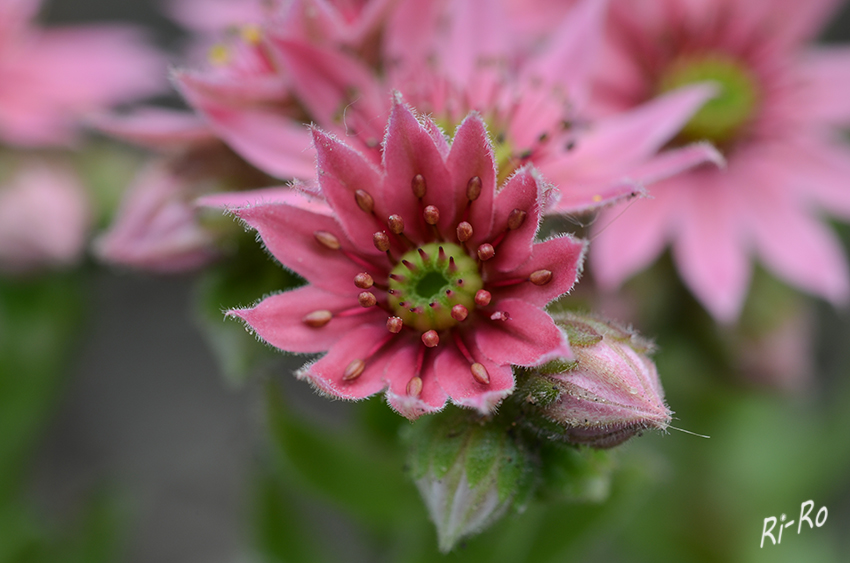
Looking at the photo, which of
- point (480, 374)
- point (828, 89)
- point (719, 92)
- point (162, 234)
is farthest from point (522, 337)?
point (828, 89)

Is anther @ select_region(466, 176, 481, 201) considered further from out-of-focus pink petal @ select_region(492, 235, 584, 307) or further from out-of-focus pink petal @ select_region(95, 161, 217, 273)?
out-of-focus pink petal @ select_region(95, 161, 217, 273)

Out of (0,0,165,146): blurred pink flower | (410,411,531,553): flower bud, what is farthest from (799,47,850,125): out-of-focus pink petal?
(0,0,165,146): blurred pink flower

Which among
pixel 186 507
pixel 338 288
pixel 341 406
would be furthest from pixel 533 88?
pixel 186 507

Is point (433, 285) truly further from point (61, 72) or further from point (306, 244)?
point (61, 72)

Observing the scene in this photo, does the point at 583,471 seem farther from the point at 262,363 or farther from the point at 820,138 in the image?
the point at 820,138

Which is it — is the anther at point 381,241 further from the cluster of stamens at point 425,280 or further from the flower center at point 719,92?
the flower center at point 719,92
